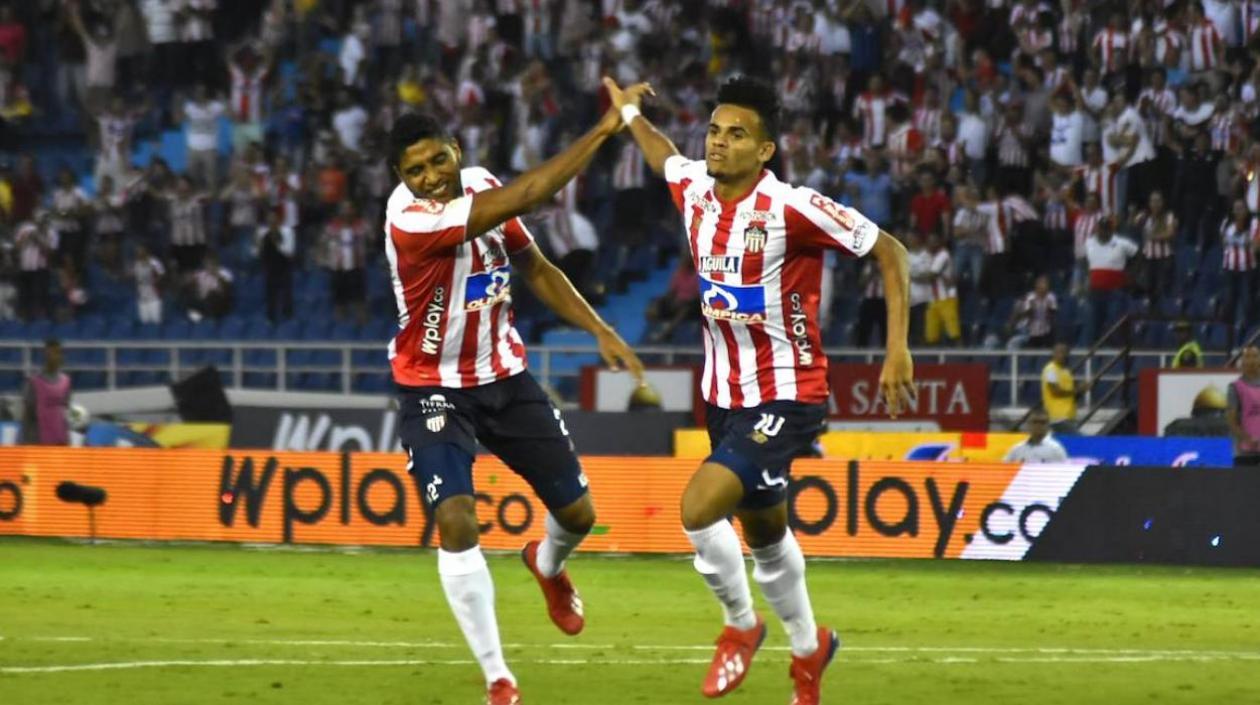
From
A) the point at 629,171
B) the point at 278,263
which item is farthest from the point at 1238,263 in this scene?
the point at 278,263

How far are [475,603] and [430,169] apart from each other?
1801 mm

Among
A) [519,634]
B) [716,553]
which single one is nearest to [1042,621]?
[519,634]

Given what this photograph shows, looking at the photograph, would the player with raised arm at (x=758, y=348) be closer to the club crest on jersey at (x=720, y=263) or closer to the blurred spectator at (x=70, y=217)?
the club crest on jersey at (x=720, y=263)

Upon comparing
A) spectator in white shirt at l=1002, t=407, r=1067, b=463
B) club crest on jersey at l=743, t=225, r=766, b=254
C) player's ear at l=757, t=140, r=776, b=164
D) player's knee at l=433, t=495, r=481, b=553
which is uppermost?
player's ear at l=757, t=140, r=776, b=164

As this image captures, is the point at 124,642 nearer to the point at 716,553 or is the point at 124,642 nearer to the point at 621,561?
the point at 716,553

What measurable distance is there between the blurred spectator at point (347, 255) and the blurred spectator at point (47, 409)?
241 inches

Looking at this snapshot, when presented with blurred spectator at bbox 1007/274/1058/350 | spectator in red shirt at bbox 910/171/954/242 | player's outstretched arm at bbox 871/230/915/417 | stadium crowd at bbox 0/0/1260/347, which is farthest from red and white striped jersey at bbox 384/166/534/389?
spectator in red shirt at bbox 910/171/954/242

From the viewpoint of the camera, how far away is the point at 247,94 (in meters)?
31.8

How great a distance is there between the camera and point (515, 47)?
30.7 m

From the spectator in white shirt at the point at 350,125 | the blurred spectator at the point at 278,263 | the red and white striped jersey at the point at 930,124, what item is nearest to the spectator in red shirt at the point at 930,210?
the red and white striped jersey at the point at 930,124

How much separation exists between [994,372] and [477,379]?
16.4m

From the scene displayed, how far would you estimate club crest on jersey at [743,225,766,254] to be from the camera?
32.0ft

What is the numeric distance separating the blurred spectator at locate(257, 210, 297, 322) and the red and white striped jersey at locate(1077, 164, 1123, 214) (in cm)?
992

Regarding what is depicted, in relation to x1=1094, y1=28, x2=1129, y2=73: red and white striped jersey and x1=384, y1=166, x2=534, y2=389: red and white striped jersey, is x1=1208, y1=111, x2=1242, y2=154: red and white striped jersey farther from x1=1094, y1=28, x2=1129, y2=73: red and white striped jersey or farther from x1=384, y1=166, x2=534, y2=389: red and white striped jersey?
x1=384, y1=166, x2=534, y2=389: red and white striped jersey
